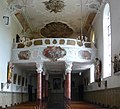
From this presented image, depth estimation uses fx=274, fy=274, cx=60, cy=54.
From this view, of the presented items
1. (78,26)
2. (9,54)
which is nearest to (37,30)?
(78,26)

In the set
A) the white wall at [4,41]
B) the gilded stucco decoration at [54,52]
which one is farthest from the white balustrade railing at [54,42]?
the white wall at [4,41]

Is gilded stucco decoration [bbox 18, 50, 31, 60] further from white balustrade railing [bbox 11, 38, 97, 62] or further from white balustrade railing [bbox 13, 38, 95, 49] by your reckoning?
white balustrade railing [bbox 13, 38, 95, 49]

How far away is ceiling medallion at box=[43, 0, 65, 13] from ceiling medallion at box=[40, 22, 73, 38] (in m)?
3.73

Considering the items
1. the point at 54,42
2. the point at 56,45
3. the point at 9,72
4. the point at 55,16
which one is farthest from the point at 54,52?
the point at 55,16

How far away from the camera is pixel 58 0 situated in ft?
68.2

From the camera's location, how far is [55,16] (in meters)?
25.2

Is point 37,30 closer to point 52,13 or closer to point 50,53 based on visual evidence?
point 52,13

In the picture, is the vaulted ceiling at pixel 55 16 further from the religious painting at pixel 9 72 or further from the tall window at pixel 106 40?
the religious painting at pixel 9 72

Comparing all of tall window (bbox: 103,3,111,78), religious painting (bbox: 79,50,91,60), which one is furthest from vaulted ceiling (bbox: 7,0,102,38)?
religious painting (bbox: 79,50,91,60)

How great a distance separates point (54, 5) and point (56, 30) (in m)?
5.91

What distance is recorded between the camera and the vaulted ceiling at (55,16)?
69.5ft

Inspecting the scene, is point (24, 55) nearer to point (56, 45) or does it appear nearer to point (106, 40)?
point (56, 45)

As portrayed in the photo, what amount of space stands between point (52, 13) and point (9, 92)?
797cm

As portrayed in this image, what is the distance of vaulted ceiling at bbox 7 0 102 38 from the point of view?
21188 millimetres
